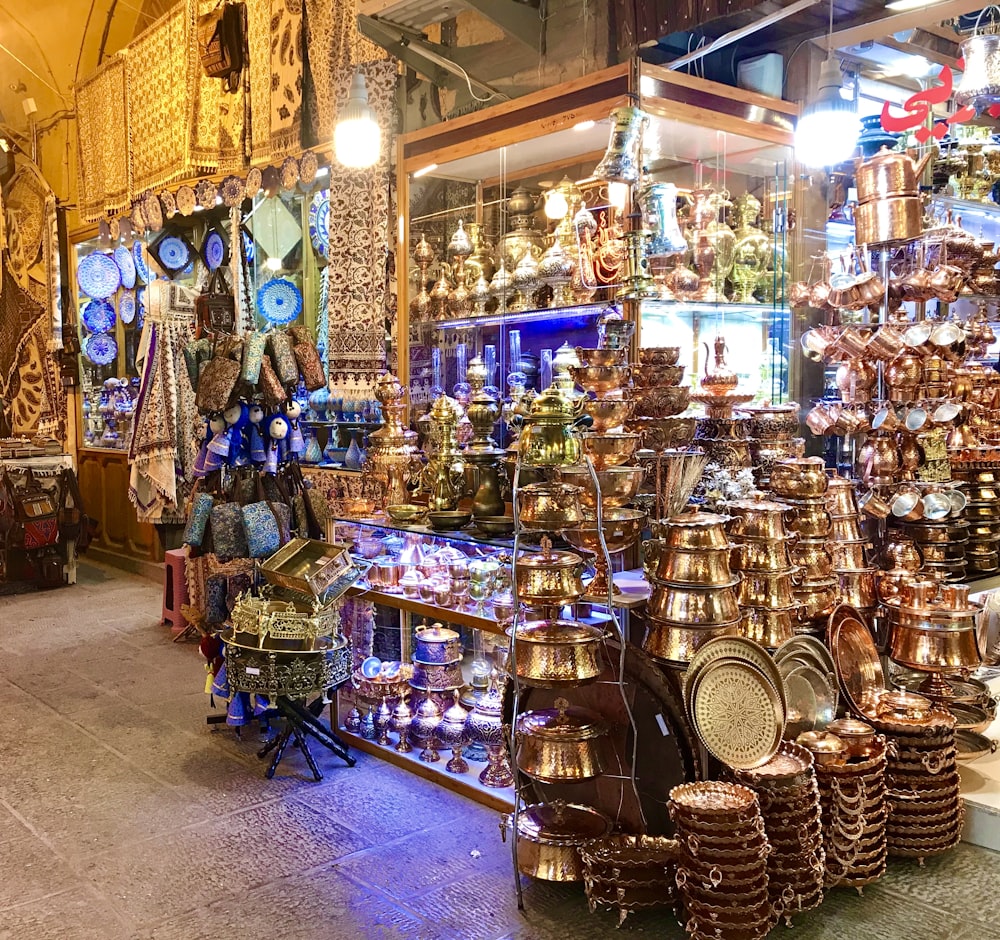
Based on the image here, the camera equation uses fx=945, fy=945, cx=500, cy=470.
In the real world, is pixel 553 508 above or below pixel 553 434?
below

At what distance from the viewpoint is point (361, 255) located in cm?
536

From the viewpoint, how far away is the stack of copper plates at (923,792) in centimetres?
293

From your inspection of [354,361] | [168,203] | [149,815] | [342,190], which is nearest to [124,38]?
[168,203]

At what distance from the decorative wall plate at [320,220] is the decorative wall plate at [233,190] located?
1.53 ft

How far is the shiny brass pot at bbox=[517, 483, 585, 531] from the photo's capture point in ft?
9.17

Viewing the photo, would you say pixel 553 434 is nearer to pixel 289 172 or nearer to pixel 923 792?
pixel 923 792

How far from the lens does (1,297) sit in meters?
9.23

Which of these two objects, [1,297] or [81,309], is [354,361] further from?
[1,297]

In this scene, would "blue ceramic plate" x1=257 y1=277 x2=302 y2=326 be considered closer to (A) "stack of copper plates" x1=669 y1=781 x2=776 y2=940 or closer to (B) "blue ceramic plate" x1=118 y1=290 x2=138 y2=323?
(B) "blue ceramic plate" x1=118 y1=290 x2=138 y2=323

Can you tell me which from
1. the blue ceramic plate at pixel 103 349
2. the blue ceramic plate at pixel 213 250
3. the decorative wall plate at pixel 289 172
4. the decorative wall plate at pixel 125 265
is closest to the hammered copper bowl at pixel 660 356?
the decorative wall plate at pixel 289 172

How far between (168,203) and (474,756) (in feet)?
16.9

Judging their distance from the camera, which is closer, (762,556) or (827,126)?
(762,556)

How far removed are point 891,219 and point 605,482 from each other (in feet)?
5.42

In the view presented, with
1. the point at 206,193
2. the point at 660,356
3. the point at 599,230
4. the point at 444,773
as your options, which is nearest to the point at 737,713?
the point at 660,356
